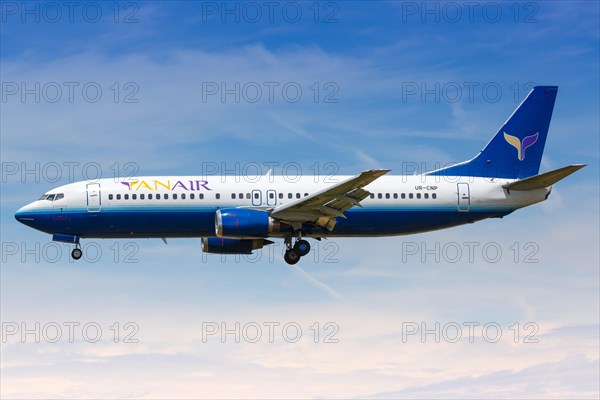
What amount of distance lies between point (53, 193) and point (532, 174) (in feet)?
81.3

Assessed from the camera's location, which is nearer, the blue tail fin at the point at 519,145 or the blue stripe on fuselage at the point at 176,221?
the blue stripe on fuselage at the point at 176,221

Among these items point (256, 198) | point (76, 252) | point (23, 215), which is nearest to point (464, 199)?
point (256, 198)

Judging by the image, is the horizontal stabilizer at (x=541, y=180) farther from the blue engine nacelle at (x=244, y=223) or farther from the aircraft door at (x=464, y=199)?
the blue engine nacelle at (x=244, y=223)

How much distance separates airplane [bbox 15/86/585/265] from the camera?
4328 cm

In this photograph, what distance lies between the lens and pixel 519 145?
1913 inches

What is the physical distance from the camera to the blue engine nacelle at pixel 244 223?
42.3 metres

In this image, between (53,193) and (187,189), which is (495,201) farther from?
(53,193)

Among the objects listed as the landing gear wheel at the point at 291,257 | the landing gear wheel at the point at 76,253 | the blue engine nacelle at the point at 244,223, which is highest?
the blue engine nacelle at the point at 244,223

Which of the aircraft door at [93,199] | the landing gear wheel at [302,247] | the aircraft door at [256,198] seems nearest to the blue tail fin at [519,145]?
the landing gear wheel at [302,247]

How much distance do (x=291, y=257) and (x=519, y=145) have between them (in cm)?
1385

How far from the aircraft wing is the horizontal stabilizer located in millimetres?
8684

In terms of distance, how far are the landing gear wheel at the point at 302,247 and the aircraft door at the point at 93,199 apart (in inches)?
384

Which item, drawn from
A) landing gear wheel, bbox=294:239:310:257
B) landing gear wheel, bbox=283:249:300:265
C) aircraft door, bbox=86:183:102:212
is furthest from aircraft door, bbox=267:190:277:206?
aircraft door, bbox=86:183:102:212

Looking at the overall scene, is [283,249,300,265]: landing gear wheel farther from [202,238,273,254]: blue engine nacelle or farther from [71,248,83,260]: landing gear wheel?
[71,248,83,260]: landing gear wheel
